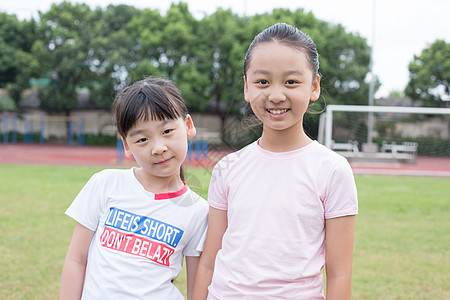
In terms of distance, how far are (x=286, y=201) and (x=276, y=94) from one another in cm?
28

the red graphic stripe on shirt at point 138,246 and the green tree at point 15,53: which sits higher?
the green tree at point 15,53

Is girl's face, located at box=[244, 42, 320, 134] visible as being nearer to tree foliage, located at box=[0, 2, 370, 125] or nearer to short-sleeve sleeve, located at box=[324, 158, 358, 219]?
short-sleeve sleeve, located at box=[324, 158, 358, 219]

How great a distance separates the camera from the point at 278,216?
3.73 ft

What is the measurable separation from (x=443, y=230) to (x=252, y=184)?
16.1 feet

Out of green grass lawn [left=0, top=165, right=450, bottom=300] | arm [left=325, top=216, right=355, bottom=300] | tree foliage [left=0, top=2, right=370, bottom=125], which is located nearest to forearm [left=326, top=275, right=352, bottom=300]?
arm [left=325, top=216, right=355, bottom=300]

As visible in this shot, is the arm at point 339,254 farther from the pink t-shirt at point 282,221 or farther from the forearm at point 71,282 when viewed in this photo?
the forearm at point 71,282

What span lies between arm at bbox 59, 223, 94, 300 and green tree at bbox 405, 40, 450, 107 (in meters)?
20.9

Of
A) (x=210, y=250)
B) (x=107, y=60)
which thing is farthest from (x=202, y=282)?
(x=107, y=60)

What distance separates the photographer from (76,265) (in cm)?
133

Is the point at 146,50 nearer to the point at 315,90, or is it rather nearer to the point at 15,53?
the point at 15,53

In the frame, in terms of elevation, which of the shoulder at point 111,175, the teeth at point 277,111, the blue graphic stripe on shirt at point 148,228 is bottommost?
the blue graphic stripe on shirt at point 148,228

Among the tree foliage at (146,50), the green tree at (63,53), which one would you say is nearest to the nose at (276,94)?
the tree foliage at (146,50)

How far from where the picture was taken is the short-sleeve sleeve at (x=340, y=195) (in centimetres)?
109

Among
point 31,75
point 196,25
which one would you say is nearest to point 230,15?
point 196,25
